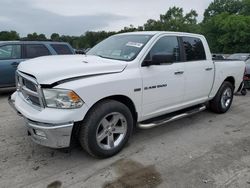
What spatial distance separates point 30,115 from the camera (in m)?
3.36

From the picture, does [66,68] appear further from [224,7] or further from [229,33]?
[224,7]

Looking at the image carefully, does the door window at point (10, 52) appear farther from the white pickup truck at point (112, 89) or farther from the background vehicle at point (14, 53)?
the white pickup truck at point (112, 89)

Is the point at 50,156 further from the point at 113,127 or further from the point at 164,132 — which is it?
the point at 164,132

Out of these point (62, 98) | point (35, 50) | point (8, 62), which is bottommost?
point (62, 98)

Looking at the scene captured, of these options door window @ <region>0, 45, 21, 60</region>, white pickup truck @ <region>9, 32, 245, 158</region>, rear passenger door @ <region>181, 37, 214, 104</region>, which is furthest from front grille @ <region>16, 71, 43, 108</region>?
door window @ <region>0, 45, 21, 60</region>

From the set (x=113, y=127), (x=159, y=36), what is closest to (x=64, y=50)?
(x=159, y=36)

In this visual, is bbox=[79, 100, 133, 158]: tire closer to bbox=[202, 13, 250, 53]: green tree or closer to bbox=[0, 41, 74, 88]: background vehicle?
bbox=[0, 41, 74, 88]: background vehicle

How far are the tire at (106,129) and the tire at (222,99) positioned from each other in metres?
2.94

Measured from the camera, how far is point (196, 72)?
503 cm

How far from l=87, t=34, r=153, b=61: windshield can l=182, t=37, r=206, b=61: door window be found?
965 millimetres

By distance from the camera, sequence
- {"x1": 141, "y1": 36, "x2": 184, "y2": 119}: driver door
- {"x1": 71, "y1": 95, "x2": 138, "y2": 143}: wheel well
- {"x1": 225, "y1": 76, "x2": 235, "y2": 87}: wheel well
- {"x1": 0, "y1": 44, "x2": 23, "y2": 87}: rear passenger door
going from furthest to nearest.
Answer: {"x1": 0, "y1": 44, "x2": 23, "y2": 87}: rear passenger door < {"x1": 225, "y1": 76, "x2": 235, "y2": 87}: wheel well < {"x1": 141, "y1": 36, "x2": 184, "y2": 119}: driver door < {"x1": 71, "y1": 95, "x2": 138, "y2": 143}: wheel well

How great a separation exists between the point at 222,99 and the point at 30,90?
14.8 feet

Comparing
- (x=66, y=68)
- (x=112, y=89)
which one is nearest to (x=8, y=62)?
(x=66, y=68)

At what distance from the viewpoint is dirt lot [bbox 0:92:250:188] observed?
3.25 meters
